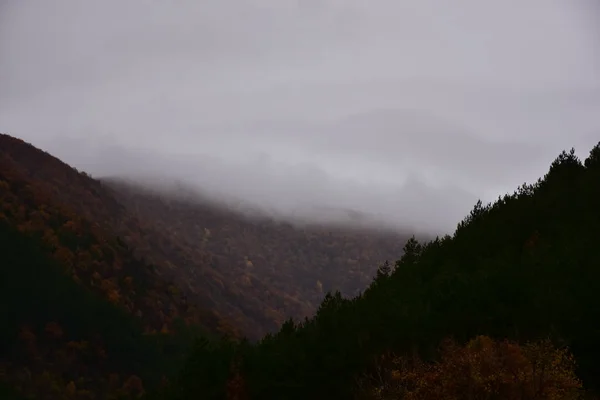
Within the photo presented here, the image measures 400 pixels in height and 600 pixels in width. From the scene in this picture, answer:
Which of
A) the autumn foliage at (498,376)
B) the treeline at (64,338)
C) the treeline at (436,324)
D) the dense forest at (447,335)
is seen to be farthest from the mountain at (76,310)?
the autumn foliage at (498,376)

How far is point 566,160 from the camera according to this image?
68.5 meters

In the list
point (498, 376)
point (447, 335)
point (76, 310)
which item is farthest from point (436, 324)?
point (76, 310)

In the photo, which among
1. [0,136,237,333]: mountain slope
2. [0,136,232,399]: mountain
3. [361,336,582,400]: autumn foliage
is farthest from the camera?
[0,136,237,333]: mountain slope

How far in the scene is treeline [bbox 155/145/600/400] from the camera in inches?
1383

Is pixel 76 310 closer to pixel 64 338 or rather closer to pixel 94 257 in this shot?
pixel 64 338

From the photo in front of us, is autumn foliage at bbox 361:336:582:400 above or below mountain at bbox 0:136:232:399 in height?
above

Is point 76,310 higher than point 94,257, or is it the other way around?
point 94,257

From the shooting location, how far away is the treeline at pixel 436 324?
115 feet

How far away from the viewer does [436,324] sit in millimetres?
38688

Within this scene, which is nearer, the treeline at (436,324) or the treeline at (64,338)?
the treeline at (436,324)

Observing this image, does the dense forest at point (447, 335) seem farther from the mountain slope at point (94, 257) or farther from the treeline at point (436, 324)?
the mountain slope at point (94, 257)

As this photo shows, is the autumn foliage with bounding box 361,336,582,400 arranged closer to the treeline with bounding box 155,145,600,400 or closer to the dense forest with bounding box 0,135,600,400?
the dense forest with bounding box 0,135,600,400

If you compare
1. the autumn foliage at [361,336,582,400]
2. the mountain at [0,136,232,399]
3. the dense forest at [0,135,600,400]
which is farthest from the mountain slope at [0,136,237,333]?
the autumn foliage at [361,336,582,400]

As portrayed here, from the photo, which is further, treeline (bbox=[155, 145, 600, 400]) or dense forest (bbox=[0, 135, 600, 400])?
treeline (bbox=[155, 145, 600, 400])
